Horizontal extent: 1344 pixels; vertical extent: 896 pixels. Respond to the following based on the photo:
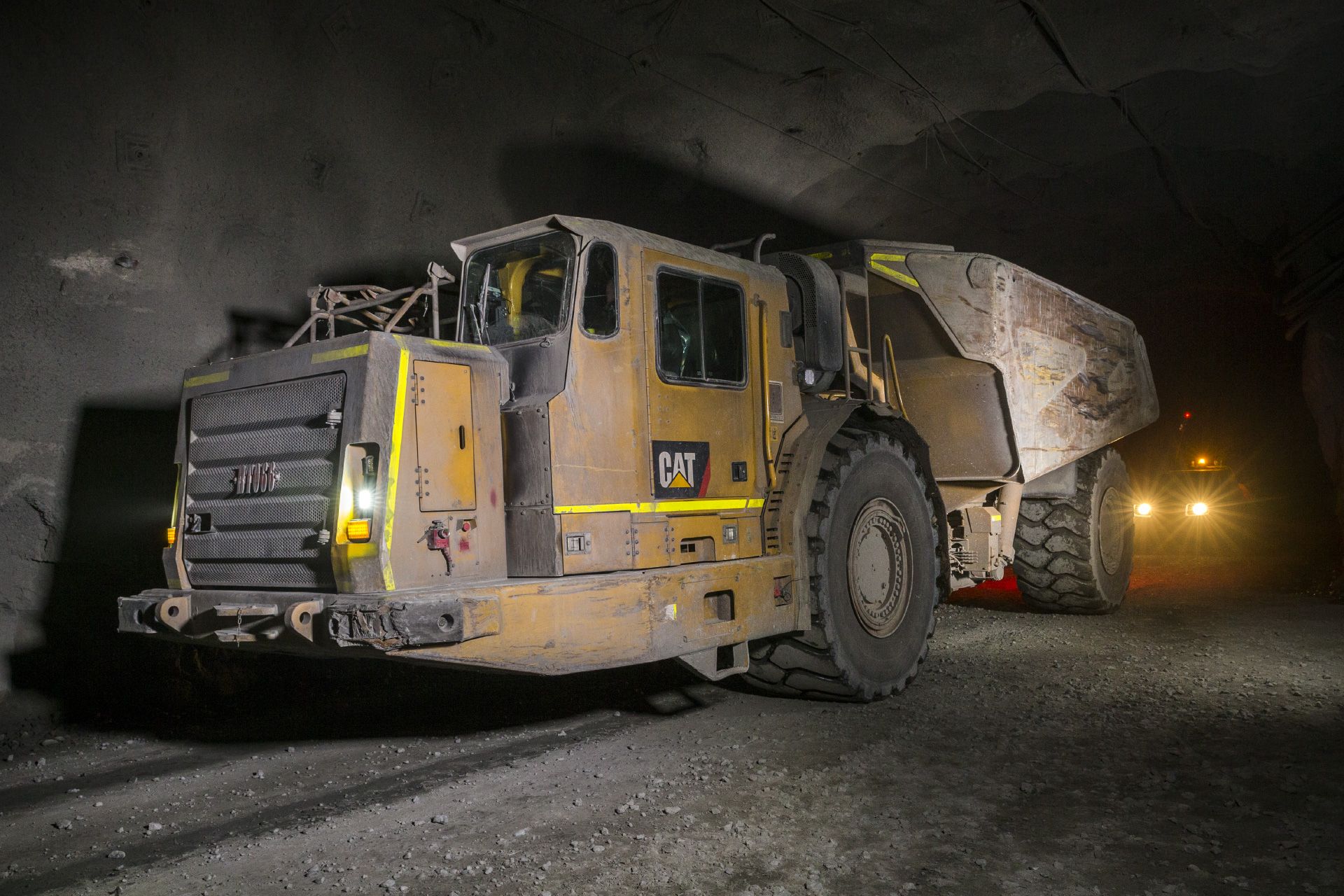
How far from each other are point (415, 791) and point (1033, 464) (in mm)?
5618

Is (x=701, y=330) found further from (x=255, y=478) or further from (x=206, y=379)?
(x=206, y=379)

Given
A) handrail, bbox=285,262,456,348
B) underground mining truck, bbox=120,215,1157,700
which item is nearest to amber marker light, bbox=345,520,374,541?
underground mining truck, bbox=120,215,1157,700

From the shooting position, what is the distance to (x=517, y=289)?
5191 mm

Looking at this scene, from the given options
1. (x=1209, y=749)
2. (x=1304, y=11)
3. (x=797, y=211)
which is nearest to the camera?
(x=1209, y=749)

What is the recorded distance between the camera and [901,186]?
45.2 feet

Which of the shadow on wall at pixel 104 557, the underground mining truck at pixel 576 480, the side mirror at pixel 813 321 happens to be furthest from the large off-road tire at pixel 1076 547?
the shadow on wall at pixel 104 557

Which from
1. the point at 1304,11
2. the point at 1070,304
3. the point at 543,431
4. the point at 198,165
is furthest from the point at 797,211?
the point at 543,431

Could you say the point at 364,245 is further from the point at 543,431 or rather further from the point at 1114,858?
the point at 1114,858

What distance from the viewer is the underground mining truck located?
14.2ft

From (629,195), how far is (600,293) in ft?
20.1

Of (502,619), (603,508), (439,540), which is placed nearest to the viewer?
(502,619)

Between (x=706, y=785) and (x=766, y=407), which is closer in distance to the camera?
(x=706, y=785)

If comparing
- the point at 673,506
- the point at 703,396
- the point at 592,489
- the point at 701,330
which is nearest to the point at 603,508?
the point at 592,489

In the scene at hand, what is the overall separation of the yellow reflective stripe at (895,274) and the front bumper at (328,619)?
418 cm
